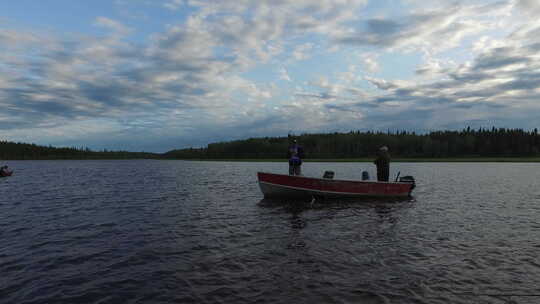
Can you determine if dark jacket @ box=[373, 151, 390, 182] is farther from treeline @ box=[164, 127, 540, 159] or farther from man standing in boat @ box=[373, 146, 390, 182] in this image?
treeline @ box=[164, 127, 540, 159]

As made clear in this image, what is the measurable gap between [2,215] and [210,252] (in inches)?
583

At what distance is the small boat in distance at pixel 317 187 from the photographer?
21763mm

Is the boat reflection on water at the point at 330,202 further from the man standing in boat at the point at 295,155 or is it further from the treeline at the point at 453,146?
the treeline at the point at 453,146

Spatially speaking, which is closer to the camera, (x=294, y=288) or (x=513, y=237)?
(x=294, y=288)

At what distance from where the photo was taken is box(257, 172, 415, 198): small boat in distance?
21.8m

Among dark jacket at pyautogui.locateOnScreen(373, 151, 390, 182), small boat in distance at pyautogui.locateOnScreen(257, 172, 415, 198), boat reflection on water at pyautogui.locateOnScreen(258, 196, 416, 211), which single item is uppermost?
dark jacket at pyautogui.locateOnScreen(373, 151, 390, 182)

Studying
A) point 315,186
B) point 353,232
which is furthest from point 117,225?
point 315,186

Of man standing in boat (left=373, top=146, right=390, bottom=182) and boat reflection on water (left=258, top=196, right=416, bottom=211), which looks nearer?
boat reflection on water (left=258, top=196, right=416, bottom=211)

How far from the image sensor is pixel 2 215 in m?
17.7

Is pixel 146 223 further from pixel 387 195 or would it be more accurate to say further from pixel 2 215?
pixel 387 195

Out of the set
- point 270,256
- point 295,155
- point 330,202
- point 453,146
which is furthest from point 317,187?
point 453,146

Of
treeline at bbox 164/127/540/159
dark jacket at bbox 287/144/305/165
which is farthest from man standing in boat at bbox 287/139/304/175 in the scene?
treeline at bbox 164/127/540/159

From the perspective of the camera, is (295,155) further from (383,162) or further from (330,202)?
(383,162)

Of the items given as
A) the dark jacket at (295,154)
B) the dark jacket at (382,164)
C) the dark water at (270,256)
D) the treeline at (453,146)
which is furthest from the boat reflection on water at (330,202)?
the treeline at (453,146)
